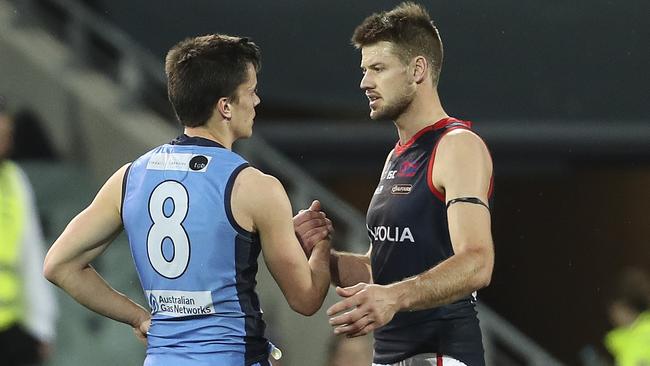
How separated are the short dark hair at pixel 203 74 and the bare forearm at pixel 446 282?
88 centimetres

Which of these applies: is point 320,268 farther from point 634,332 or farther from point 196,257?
point 634,332

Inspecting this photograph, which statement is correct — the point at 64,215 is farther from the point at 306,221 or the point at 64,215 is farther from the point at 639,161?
the point at 306,221

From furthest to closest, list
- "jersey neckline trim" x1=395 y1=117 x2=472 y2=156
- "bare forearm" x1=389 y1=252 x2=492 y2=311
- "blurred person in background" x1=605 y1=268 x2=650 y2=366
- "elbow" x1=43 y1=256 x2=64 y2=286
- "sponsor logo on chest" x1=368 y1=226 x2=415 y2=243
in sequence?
"blurred person in background" x1=605 y1=268 x2=650 y2=366
"jersey neckline trim" x1=395 y1=117 x2=472 y2=156
"sponsor logo on chest" x1=368 y1=226 x2=415 y2=243
"elbow" x1=43 y1=256 x2=64 y2=286
"bare forearm" x1=389 y1=252 x2=492 y2=311

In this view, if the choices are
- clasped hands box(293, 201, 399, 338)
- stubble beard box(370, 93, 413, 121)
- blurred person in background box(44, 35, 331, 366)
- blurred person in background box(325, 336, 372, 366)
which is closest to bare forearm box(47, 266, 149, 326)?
blurred person in background box(44, 35, 331, 366)

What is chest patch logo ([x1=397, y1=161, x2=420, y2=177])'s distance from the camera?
5.02 metres

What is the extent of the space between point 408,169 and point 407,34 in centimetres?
52

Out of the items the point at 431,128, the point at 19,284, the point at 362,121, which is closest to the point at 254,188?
the point at 431,128

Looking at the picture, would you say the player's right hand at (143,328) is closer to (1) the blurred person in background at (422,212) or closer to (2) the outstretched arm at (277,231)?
(2) the outstretched arm at (277,231)

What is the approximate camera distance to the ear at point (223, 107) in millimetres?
4629

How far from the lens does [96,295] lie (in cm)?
492

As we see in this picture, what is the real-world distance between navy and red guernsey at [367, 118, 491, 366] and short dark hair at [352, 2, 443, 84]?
27 cm

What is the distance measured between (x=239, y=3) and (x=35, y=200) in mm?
3044

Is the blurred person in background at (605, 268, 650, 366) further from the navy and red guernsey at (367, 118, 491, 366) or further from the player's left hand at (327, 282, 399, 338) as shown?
the player's left hand at (327, 282, 399, 338)

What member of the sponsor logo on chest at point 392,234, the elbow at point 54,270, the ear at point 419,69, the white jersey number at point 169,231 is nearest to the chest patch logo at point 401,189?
the sponsor logo on chest at point 392,234
